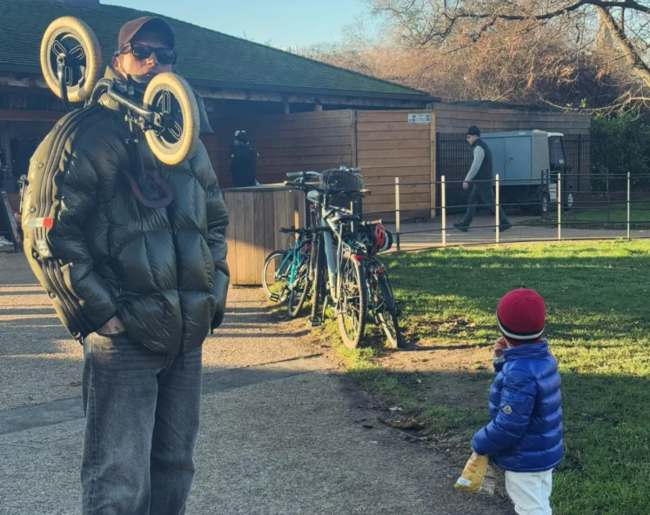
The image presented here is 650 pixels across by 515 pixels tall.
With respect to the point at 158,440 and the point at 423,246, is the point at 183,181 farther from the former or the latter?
the point at 423,246

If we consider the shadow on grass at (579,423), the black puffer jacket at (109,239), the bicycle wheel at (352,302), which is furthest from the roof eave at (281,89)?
the black puffer jacket at (109,239)

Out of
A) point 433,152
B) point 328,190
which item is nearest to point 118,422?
point 328,190

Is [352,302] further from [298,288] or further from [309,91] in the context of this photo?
[309,91]

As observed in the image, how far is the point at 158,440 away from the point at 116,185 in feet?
3.12

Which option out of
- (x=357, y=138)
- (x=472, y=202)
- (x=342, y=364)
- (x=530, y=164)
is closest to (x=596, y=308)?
(x=342, y=364)

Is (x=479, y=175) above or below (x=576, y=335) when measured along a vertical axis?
above

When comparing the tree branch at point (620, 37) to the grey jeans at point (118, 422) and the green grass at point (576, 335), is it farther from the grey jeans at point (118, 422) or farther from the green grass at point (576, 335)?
the grey jeans at point (118, 422)

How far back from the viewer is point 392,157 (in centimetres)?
1998

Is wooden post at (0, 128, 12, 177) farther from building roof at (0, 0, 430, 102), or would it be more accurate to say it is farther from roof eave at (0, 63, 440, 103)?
roof eave at (0, 63, 440, 103)

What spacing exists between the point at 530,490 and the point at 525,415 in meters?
0.34

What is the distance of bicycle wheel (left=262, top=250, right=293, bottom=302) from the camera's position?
9.22 metres

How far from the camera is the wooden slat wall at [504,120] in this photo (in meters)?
22.0

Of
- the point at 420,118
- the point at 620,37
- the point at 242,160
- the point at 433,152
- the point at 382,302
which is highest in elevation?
the point at 620,37

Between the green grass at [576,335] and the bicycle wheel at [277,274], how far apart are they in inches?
49.1
